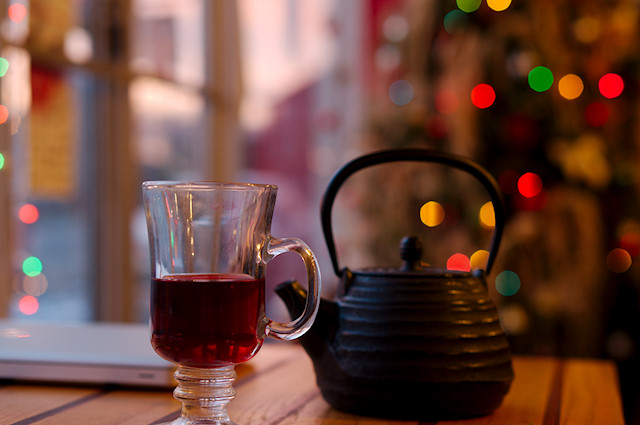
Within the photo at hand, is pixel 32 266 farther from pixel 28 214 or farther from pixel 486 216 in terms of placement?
pixel 486 216

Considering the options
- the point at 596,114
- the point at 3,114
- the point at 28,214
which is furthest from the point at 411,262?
the point at 596,114

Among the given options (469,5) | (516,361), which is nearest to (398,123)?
(469,5)

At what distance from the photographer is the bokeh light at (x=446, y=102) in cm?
264

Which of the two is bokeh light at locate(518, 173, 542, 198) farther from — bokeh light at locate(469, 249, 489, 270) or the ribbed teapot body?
the ribbed teapot body

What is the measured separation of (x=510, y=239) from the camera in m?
2.55

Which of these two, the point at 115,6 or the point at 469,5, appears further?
the point at 469,5

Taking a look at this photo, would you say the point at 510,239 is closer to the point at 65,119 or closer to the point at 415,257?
the point at 65,119

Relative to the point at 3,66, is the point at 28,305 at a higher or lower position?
lower

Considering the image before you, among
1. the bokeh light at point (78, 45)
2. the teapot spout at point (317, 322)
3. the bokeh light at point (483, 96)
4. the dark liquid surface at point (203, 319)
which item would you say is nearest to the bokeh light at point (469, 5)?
the bokeh light at point (483, 96)

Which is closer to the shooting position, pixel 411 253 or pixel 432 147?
pixel 411 253

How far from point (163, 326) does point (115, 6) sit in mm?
2055

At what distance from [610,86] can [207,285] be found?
8.14 feet

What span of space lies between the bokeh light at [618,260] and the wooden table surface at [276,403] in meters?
1.89

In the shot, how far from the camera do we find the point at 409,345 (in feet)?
2.41
